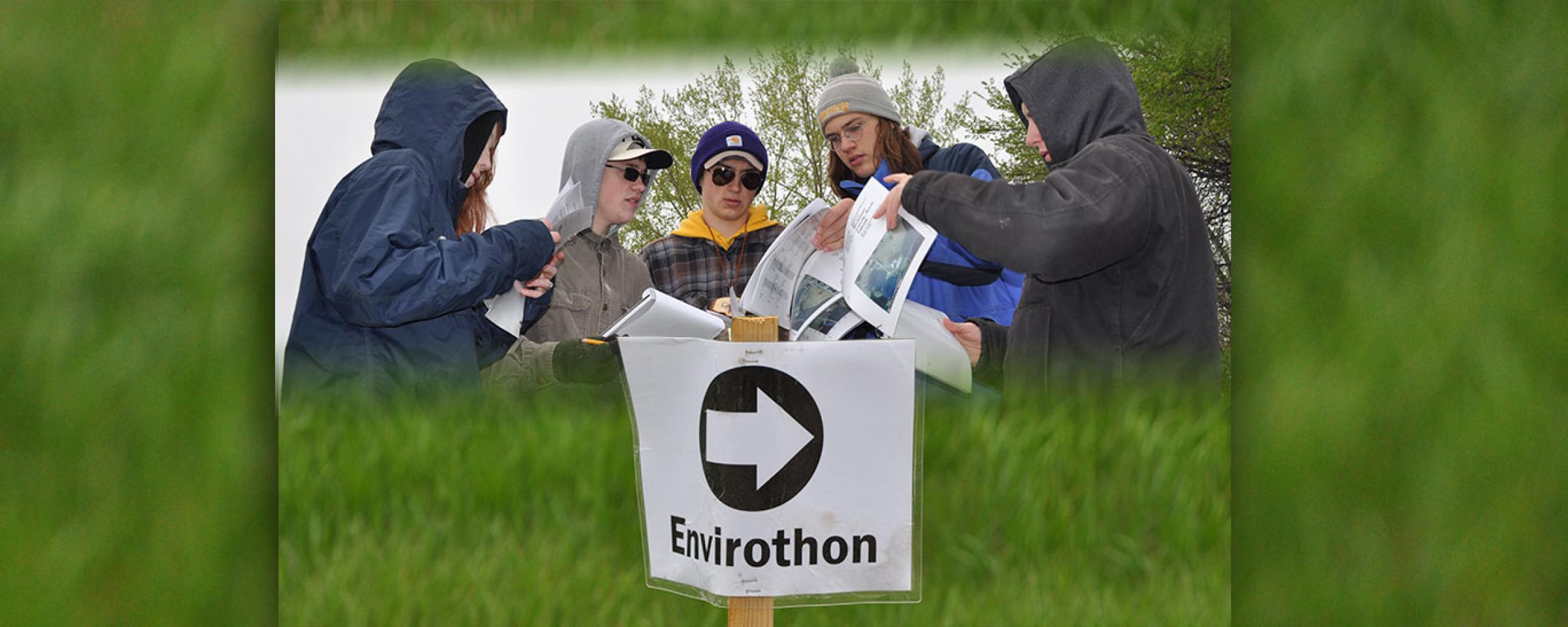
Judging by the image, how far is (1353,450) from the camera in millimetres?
1979

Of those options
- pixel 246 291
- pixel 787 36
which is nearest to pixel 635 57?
pixel 787 36

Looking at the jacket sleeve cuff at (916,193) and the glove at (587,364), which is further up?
the jacket sleeve cuff at (916,193)

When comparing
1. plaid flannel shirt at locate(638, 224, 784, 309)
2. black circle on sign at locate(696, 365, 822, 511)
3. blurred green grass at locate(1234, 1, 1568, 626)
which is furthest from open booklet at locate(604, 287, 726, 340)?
blurred green grass at locate(1234, 1, 1568, 626)

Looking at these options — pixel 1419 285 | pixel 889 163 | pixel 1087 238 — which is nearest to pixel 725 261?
pixel 889 163

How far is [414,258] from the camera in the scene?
1.96 metres

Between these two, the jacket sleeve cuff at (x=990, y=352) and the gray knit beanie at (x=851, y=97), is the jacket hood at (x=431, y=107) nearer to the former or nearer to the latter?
the gray knit beanie at (x=851, y=97)

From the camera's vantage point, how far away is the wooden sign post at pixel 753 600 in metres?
1.76

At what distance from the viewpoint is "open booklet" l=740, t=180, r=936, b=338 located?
192 centimetres

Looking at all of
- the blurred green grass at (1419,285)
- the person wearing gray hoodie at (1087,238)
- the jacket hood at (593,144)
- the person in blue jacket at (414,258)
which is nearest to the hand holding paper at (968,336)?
the person wearing gray hoodie at (1087,238)

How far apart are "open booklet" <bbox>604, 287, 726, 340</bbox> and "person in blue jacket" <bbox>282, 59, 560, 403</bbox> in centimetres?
24

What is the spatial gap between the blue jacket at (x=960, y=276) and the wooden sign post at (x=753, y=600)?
36 cm

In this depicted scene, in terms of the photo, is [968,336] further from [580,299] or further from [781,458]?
[580,299]

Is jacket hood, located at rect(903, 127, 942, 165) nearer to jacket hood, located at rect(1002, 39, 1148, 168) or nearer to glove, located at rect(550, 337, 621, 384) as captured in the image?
jacket hood, located at rect(1002, 39, 1148, 168)

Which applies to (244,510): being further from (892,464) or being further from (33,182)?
(892,464)
